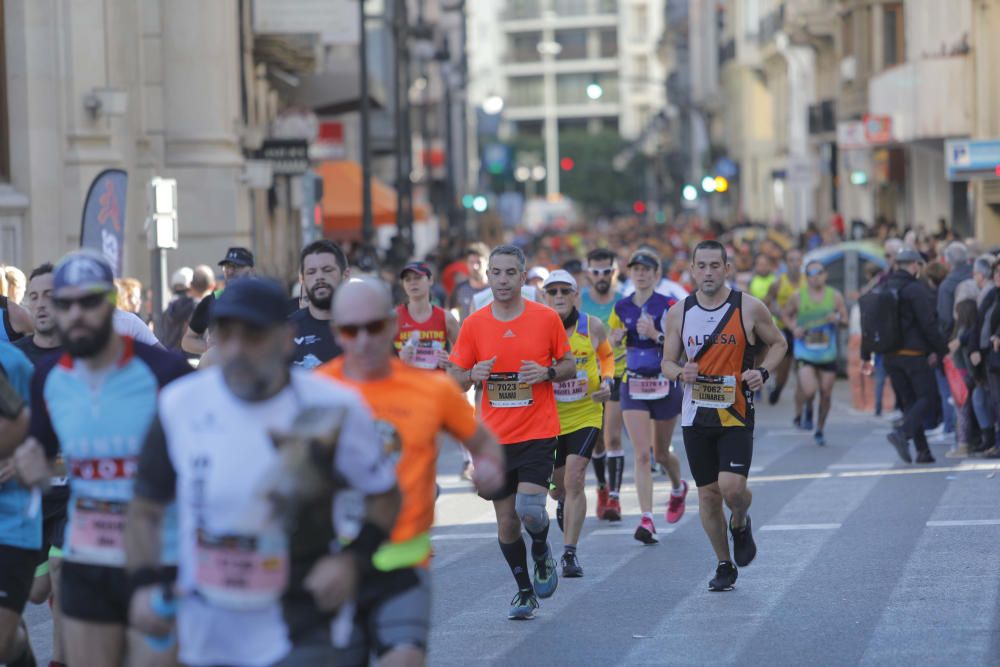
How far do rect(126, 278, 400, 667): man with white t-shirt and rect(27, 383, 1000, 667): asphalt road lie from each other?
3830 millimetres

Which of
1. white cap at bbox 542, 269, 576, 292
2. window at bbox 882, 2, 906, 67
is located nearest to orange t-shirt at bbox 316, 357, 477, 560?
white cap at bbox 542, 269, 576, 292

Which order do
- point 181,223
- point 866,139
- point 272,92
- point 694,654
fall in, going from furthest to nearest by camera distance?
point 866,139
point 272,92
point 181,223
point 694,654

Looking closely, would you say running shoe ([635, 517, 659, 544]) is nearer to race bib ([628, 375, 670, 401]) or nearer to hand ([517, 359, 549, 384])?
race bib ([628, 375, 670, 401])

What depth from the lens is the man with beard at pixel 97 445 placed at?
20.6 ft

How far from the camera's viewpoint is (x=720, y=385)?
35.8ft

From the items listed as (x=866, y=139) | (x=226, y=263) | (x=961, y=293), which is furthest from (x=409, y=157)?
(x=226, y=263)

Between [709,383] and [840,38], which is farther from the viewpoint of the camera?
[840,38]

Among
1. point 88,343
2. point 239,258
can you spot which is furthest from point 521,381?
point 88,343

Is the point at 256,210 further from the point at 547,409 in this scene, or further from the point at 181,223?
the point at 547,409

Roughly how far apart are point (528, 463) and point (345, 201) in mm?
27509

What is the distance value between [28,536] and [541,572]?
147 inches

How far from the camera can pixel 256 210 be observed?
109 feet

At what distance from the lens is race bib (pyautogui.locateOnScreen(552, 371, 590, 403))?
12.1m

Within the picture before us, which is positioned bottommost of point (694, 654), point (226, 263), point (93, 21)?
point (694, 654)
